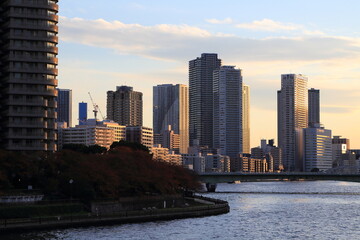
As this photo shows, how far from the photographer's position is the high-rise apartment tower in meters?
129

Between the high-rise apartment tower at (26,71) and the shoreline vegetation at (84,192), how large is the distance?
12077mm

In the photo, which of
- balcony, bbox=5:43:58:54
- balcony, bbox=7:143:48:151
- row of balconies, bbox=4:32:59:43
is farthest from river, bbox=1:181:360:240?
row of balconies, bbox=4:32:59:43

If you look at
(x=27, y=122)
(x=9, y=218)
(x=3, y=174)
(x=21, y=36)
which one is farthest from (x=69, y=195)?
(x=21, y=36)

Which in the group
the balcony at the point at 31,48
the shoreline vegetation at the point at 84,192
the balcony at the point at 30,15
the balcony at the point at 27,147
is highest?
the balcony at the point at 30,15

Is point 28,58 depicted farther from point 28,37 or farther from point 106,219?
point 106,219

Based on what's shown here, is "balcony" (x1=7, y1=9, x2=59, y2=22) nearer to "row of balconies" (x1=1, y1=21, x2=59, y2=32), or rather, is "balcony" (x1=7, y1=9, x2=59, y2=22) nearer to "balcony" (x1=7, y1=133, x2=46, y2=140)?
"row of balconies" (x1=1, y1=21, x2=59, y2=32)

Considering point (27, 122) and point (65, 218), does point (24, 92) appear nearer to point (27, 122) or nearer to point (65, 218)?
point (27, 122)

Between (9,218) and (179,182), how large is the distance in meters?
60.7

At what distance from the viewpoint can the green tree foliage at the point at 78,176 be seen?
338 feet

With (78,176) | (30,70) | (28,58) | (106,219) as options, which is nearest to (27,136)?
(30,70)

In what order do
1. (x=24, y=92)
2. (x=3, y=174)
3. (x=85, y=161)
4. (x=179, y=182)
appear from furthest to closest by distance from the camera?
1. (x=179, y=182)
2. (x=24, y=92)
3. (x=85, y=161)
4. (x=3, y=174)

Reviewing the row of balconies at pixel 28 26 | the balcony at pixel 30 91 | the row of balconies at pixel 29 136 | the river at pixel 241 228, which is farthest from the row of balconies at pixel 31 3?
the river at pixel 241 228

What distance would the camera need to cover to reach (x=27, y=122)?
130000mm

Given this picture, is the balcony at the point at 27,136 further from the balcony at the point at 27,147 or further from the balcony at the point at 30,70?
the balcony at the point at 30,70
